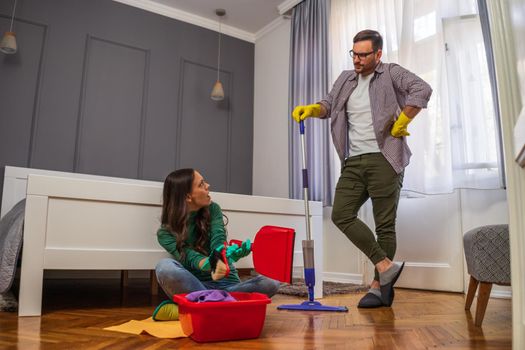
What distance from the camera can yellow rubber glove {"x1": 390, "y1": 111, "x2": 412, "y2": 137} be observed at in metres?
2.12

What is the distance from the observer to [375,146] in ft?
7.38

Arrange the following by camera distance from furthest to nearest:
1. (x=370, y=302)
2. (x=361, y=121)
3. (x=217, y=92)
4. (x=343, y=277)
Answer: (x=217, y=92) < (x=343, y=277) < (x=361, y=121) < (x=370, y=302)

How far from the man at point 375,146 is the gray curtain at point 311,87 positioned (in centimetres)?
102

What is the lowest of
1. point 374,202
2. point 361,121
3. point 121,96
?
point 374,202

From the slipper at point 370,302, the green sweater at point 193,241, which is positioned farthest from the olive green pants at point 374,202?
the green sweater at point 193,241

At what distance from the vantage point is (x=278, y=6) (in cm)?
420

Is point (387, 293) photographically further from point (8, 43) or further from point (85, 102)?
point (8, 43)

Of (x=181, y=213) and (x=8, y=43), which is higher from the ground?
(x=8, y=43)

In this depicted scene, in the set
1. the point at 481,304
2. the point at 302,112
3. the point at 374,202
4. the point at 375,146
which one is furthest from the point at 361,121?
the point at 481,304

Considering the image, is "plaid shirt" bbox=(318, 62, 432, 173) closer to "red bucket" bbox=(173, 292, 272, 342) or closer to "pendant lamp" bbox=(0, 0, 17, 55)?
"red bucket" bbox=(173, 292, 272, 342)

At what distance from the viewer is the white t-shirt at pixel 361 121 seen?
7.44 ft

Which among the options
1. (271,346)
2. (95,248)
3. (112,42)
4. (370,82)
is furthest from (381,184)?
(112,42)

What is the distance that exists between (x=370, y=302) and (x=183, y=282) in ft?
2.92

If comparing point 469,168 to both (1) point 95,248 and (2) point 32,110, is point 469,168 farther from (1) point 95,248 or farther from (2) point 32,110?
(2) point 32,110
